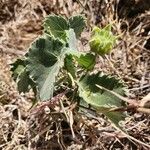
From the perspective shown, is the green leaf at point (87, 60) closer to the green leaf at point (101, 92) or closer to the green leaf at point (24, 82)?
the green leaf at point (101, 92)

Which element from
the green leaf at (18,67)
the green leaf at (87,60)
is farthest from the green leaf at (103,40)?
the green leaf at (18,67)

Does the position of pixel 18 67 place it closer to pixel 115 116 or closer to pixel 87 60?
pixel 87 60

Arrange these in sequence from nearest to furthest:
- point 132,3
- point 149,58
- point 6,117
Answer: point 6,117, point 149,58, point 132,3

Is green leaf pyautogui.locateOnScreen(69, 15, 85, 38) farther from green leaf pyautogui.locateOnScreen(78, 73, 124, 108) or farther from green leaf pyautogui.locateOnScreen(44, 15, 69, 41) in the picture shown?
green leaf pyautogui.locateOnScreen(78, 73, 124, 108)

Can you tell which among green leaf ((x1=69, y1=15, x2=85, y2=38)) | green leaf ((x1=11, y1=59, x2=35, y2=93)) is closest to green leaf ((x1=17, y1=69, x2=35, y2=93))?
green leaf ((x1=11, y1=59, x2=35, y2=93))

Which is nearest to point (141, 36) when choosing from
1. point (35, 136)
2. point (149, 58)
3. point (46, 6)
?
point (149, 58)

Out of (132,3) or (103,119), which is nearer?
(103,119)

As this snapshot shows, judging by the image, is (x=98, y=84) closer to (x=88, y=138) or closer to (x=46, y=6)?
(x=88, y=138)
